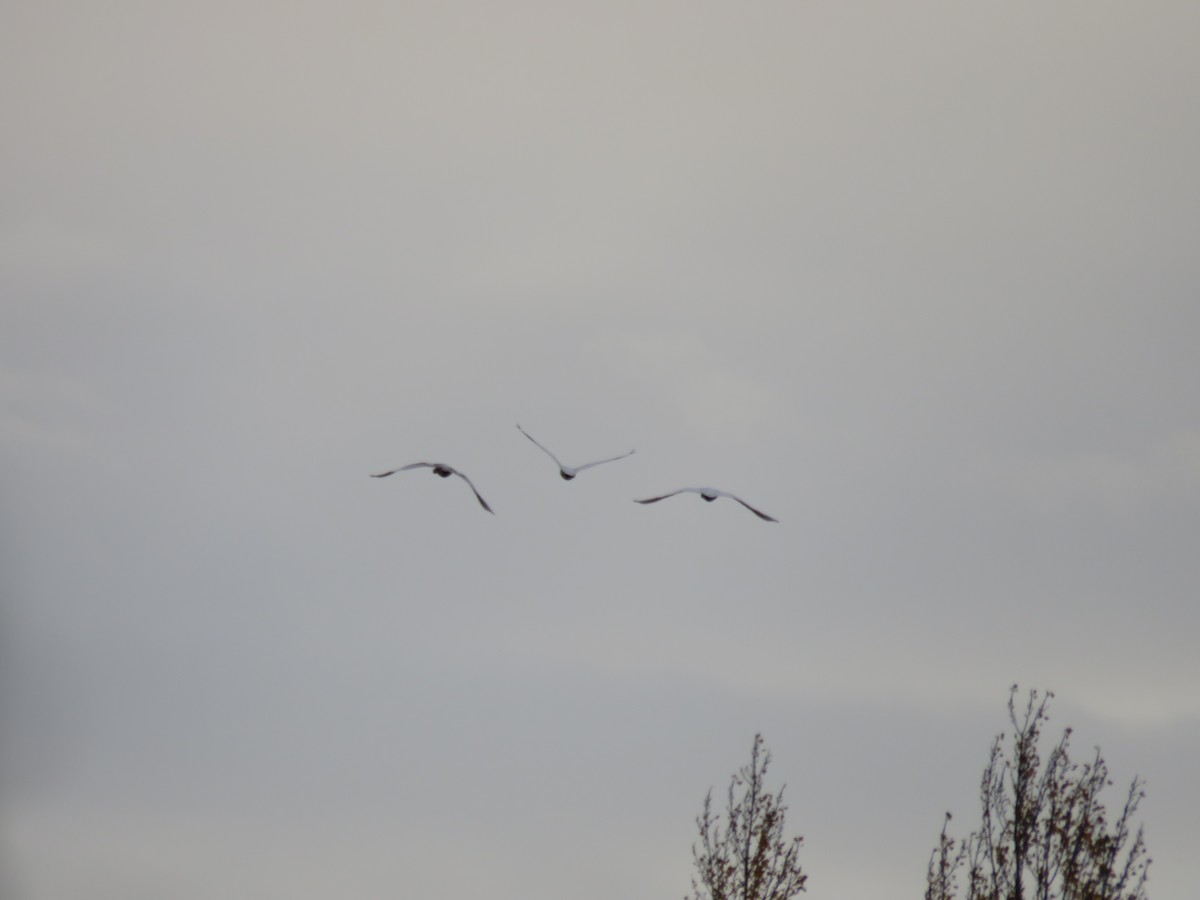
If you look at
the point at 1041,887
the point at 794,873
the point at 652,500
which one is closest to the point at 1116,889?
the point at 1041,887

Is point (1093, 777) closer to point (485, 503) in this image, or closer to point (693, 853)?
point (693, 853)

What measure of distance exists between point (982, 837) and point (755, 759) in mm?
5452

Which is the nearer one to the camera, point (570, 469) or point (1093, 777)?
point (570, 469)

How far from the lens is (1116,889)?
84.7 feet

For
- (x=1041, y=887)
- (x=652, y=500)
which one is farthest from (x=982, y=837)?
(x=652, y=500)

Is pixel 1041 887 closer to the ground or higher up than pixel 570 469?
closer to the ground

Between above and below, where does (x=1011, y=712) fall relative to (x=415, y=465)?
above

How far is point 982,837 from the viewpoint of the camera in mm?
26875

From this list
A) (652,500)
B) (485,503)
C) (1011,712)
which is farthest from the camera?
(1011,712)

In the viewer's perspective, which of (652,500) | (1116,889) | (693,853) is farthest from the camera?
(693,853)

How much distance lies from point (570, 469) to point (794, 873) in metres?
15.7

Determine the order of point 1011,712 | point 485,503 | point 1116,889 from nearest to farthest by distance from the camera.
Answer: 1. point 485,503
2. point 1116,889
3. point 1011,712

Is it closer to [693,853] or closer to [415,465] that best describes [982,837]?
[693,853]

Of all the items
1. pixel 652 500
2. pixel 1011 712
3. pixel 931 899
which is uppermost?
pixel 1011 712
